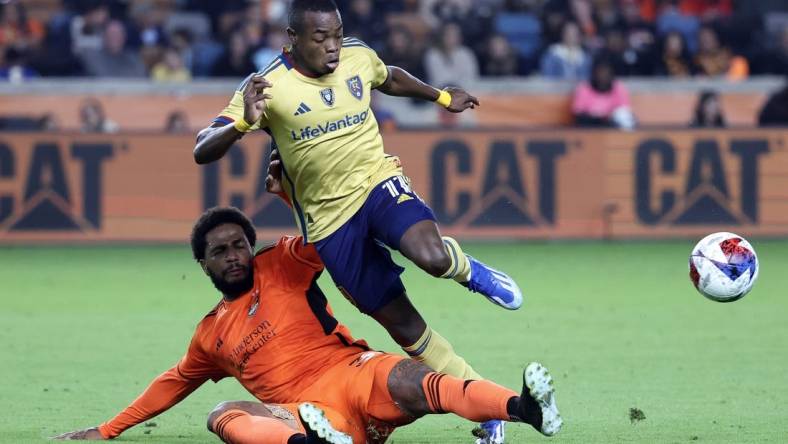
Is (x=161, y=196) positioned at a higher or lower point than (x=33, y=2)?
lower

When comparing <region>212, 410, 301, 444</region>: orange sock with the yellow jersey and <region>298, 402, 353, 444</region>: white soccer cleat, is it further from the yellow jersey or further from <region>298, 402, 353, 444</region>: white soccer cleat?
the yellow jersey

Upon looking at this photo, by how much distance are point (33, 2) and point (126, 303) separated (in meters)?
9.52

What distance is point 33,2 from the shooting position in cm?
2025

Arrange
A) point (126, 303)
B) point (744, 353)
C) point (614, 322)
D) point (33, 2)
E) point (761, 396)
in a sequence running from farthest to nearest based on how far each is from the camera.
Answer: point (33, 2)
point (126, 303)
point (614, 322)
point (744, 353)
point (761, 396)

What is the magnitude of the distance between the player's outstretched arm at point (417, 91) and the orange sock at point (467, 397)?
1895 millimetres

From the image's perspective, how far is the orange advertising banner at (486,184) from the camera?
51.5 ft

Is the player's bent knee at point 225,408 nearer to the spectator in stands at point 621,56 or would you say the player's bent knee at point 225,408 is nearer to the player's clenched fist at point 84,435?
→ the player's clenched fist at point 84,435

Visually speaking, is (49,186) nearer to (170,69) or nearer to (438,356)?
(170,69)

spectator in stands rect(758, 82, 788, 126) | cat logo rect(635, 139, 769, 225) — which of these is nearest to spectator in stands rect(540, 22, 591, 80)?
spectator in stands rect(758, 82, 788, 126)

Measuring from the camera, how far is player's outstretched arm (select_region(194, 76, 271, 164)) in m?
6.32

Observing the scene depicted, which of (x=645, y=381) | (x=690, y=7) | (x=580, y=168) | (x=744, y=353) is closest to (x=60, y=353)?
(x=645, y=381)

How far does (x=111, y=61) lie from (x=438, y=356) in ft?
40.9

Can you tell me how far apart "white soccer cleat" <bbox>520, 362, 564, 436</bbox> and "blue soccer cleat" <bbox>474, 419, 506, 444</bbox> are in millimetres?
835

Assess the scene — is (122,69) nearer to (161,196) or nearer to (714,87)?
(161,196)
